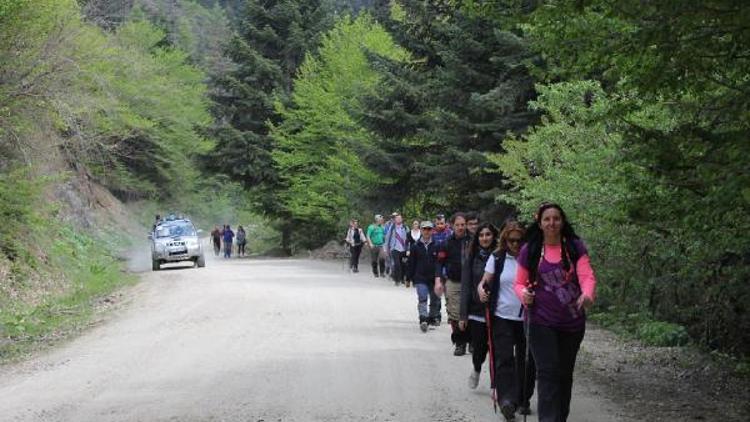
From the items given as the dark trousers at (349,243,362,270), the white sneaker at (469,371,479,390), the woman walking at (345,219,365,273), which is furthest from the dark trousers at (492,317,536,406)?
the dark trousers at (349,243,362,270)

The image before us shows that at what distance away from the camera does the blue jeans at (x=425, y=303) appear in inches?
553

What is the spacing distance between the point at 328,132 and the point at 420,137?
1083 cm

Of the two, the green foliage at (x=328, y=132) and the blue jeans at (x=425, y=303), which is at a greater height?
the green foliage at (x=328, y=132)

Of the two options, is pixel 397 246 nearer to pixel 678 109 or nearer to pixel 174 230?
pixel 174 230

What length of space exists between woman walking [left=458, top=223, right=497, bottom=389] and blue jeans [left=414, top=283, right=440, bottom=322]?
15.7 feet

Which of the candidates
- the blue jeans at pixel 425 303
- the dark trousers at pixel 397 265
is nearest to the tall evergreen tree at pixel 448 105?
the dark trousers at pixel 397 265

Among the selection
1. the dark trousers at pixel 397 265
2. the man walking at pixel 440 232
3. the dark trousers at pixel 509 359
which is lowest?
the dark trousers at pixel 509 359

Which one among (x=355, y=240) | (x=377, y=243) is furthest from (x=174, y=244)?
(x=377, y=243)

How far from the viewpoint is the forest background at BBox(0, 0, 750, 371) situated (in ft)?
23.4

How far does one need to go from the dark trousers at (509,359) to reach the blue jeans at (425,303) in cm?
593

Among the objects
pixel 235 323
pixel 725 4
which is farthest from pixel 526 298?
pixel 235 323

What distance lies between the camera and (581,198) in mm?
13547

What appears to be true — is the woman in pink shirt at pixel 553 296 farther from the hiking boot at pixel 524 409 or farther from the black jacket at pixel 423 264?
the black jacket at pixel 423 264

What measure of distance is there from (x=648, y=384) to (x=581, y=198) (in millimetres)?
4280
